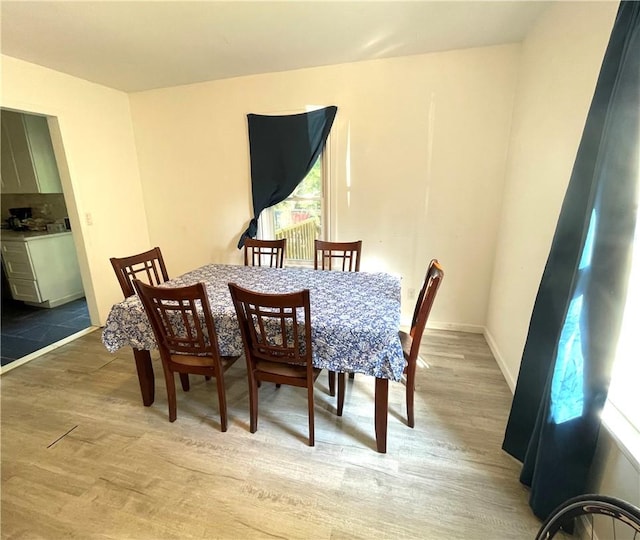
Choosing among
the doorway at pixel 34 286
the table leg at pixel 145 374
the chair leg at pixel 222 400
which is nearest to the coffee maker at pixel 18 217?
the doorway at pixel 34 286

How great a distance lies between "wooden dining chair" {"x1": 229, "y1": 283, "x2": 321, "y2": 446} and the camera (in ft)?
4.67

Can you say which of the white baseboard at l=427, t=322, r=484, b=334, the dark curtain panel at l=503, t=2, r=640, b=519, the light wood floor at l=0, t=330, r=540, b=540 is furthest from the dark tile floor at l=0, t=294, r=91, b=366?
the dark curtain panel at l=503, t=2, r=640, b=519

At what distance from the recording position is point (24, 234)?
363 centimetres

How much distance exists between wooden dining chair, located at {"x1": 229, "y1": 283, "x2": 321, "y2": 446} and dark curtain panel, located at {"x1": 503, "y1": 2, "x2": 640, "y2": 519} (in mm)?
1050

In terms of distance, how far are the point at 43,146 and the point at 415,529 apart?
4940 millimetres

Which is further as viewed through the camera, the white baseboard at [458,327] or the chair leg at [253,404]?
the white baseboard at [458,327]

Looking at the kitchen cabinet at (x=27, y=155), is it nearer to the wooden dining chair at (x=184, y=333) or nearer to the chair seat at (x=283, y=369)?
the wooden dining chair at (x=184, y=333)

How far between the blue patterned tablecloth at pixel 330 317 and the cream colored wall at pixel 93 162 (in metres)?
1.65

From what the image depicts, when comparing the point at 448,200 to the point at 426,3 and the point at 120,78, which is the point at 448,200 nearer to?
the point at 426,3

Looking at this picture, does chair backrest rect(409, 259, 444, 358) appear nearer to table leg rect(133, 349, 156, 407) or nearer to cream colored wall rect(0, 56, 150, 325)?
table leg rect(133, 349, 156, 407)

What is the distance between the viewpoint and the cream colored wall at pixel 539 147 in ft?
4.91

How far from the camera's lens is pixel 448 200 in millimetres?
2828

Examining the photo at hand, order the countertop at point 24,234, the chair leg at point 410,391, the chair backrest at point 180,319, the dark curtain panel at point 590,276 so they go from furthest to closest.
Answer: the countertop at point 24,234
the chair leg at point 410,391
the chair backrest at point 180,319
the dark curtain panel at point 590,276

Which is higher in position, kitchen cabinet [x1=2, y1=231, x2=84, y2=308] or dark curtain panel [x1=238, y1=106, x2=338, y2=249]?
dark curtain panel [x1=238, y1=106, x2=338, y2=249]
